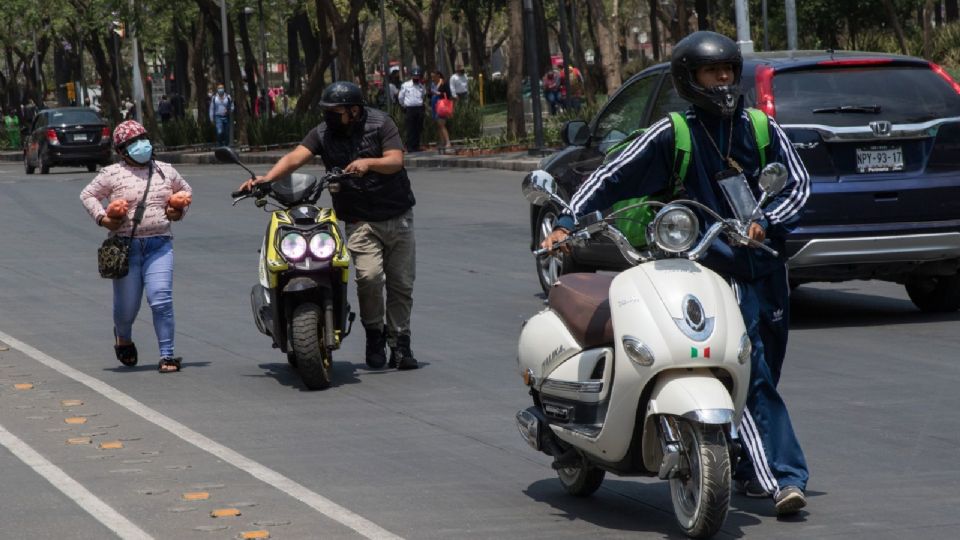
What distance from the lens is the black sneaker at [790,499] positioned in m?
6.10

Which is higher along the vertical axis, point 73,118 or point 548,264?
point 73,118

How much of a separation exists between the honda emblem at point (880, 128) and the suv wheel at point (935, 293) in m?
1.29

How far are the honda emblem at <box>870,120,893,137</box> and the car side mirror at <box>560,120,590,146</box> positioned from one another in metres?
1.85

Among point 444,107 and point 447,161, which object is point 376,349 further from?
point 444,107

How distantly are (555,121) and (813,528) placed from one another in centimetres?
3169

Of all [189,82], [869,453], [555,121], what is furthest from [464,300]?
[189,82]

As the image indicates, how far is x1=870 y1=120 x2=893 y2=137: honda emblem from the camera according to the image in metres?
11.1

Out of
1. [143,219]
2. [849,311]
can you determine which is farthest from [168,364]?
[849,311]

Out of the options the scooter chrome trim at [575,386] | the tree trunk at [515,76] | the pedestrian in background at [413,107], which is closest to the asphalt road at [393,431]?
the scooter chrome trim at [575,386]

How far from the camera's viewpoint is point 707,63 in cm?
617

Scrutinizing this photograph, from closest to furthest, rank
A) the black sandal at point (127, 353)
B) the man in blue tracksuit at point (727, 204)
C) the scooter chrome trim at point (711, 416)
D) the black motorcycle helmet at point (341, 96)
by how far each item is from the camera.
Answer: the scooter chrome trim at point (711, 416) → the man in blue tracksuit at point (727, 204) → the black motorcycle helmet at point (341, 96) → the black sandal at point (127, 353)

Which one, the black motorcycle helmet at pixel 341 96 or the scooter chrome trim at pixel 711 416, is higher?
the black motorcycle helmet at pixel 341 96

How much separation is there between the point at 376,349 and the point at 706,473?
199 inches

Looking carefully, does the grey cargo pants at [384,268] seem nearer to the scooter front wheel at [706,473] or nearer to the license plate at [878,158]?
the license plate at [878,158]
